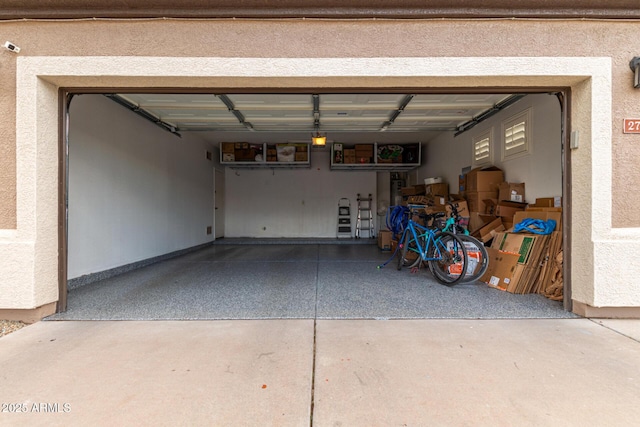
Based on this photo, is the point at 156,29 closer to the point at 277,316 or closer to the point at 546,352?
the point at 277,316

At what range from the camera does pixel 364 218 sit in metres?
8.89

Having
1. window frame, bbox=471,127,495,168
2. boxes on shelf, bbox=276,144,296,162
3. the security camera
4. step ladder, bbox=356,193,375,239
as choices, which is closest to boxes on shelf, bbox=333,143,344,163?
boxes on shelf, bbox=276,144,296,162

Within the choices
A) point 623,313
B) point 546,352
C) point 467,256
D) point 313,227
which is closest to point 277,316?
point 546,352

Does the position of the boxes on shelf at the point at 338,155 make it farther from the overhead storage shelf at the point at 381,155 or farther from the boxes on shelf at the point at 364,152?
the boxes on shelf at the point at 364,152

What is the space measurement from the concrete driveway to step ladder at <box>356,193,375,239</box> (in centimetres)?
658

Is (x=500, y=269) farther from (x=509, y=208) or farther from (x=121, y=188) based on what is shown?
(x=121, y=188)

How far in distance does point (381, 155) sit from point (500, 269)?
14.9ft

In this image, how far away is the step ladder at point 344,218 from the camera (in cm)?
884

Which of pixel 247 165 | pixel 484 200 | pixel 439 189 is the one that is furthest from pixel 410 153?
pixel 247 165

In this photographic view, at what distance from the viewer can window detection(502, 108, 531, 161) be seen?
381 centimetres

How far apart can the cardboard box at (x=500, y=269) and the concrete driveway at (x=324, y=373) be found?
86 centimetres

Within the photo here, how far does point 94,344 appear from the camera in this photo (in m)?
1.99

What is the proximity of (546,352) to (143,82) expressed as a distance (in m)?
3.64

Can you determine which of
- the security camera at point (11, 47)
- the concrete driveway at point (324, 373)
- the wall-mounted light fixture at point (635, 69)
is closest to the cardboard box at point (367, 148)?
the wall-mounted light fixture at point (635, 69)
